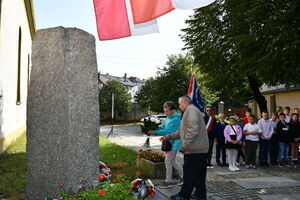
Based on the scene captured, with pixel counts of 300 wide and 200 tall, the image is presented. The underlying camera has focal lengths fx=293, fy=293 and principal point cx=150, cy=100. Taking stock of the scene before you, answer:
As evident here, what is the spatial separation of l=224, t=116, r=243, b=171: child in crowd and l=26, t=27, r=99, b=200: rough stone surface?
5423mm

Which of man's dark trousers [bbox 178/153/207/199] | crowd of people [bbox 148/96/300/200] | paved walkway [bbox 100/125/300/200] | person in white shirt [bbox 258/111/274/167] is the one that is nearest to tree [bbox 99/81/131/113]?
crowd of people [bbox 148/96/300/200]

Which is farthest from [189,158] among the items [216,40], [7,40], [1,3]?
[216,40]

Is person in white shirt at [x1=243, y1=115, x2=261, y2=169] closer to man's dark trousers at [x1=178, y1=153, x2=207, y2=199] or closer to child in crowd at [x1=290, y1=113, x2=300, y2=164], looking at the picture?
child in crowd at [x1=290, y1=113, x2=300, y2=164]

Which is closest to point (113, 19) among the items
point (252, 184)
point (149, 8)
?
point (149, 8)

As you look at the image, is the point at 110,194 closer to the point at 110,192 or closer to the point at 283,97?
the point at 110,192

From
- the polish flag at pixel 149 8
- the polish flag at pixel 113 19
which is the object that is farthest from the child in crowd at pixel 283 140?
the polish flag at pixel 149 8

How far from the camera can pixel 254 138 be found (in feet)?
30.3

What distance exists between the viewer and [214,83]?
695 inches

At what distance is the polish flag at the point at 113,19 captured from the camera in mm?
4832

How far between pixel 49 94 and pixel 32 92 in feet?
1.07

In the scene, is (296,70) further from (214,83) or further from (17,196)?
(17,196)

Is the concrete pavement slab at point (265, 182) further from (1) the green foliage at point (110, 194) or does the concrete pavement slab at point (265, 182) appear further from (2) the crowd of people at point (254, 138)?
(1) the green foliage at point (110, 194)

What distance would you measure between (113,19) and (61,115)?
1.80m

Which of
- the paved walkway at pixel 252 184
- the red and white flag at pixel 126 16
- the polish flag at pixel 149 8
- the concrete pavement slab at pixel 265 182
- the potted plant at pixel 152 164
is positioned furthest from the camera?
the potted plant at pixel 152 164
